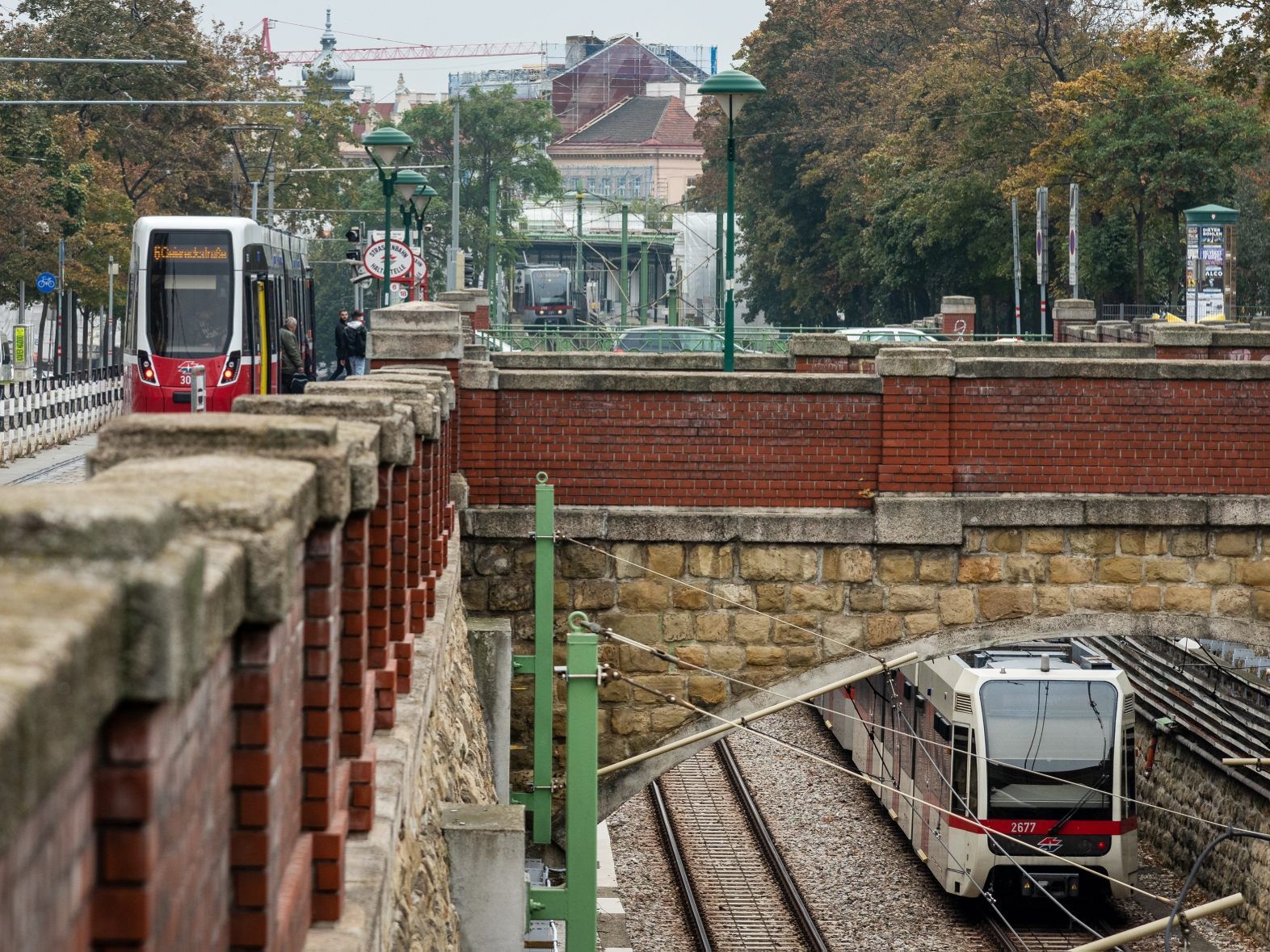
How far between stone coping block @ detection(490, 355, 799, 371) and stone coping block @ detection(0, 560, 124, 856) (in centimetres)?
1742

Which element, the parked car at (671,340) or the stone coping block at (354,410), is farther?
the parked car at (671,340)

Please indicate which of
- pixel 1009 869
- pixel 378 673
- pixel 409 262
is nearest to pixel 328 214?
pixel 409 262

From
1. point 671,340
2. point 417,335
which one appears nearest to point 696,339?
point 671,340

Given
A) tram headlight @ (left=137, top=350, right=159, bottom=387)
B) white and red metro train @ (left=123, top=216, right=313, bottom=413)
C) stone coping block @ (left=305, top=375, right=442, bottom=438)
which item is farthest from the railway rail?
stone coping block @ (left=305, top=375, right=442, bottom=438)

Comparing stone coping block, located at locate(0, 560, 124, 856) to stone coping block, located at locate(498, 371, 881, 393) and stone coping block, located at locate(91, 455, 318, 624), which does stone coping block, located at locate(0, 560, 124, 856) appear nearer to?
stone coping block, located at locate(91, 455, 318, 624)

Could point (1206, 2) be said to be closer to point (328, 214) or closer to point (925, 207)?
point (925, 207)

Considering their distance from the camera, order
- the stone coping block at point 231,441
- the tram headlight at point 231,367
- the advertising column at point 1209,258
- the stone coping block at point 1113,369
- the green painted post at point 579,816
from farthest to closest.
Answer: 1. the advertising column at point 1209,258
2. the tram headlight at point 231,367
3. the stone coping block at point 1113,369
4. the green painted post at point 579,816
5. the stone coping block at point 231,441

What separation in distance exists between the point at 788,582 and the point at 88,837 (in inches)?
449

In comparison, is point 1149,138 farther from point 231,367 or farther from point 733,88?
point 733,88

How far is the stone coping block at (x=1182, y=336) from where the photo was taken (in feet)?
67.4

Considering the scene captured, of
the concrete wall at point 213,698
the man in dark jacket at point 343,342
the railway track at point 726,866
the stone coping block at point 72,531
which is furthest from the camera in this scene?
the man in dark jacket at point 343,342

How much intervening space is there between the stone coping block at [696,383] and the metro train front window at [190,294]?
10884mm

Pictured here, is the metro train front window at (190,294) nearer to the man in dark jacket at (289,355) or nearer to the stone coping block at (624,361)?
the man in dark jacket at (289,355)

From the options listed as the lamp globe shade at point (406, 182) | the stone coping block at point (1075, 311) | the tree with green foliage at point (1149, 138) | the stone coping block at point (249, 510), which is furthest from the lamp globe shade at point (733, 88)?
the tree with green foliage at point (1149, 138)
